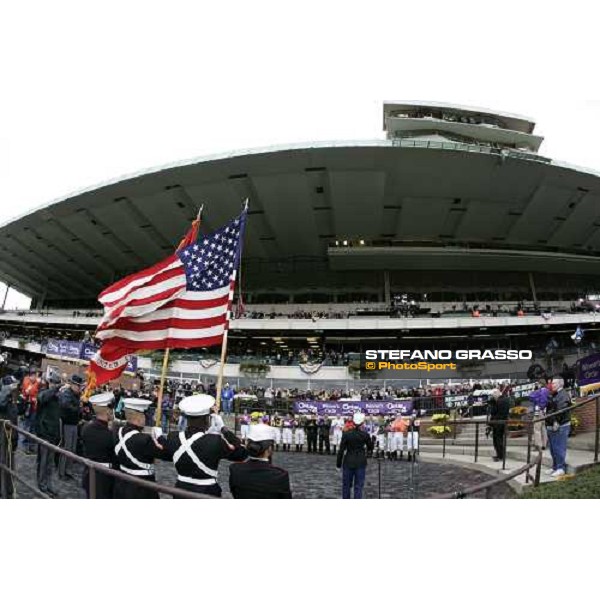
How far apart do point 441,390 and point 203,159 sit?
19.2 metres

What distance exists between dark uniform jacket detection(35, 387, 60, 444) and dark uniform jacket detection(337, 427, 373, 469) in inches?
170

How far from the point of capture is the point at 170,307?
629cm

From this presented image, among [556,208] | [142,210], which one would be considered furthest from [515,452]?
[142,210]

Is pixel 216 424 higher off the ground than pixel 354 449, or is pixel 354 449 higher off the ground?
pixel 216 424

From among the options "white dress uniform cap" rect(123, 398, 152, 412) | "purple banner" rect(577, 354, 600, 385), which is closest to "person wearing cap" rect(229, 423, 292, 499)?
"white dress uniform cap" rect(123, 398, 152, 412)

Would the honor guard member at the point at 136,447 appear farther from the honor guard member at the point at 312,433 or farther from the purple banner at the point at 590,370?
the honor guard member at the point at 312,433

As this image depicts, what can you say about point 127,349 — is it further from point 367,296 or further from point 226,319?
point 367,296

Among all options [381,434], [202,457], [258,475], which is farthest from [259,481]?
[381,434]

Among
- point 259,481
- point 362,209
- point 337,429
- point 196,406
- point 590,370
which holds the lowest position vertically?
point 337,429

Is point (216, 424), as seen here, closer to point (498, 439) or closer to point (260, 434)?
point (260, 434)

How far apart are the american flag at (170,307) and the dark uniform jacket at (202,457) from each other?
2.21 meters

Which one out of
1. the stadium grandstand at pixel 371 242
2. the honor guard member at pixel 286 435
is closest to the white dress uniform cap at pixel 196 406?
the honor guard member at pixel 286 435

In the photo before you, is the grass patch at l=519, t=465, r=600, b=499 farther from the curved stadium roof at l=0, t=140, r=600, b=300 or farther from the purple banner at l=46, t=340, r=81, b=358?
the curved stadium roof at l=0, t=140, r=600, b=300

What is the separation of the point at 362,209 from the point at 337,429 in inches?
850
